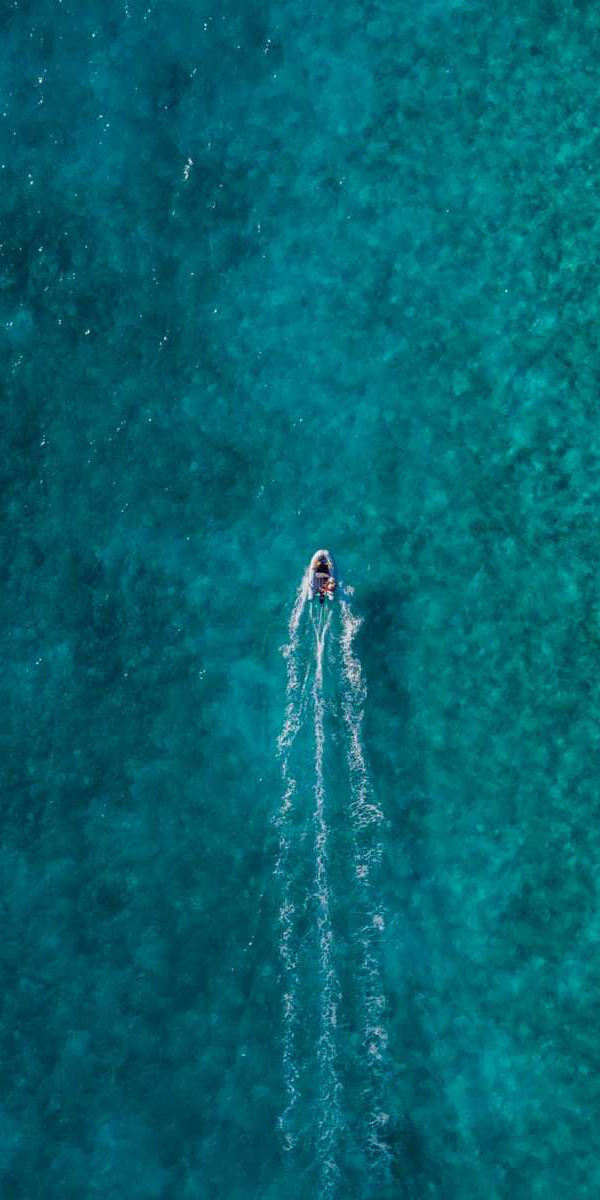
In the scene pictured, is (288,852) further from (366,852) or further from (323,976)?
(323,976)

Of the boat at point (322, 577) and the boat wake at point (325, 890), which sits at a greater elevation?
the boat at point (322, 577)

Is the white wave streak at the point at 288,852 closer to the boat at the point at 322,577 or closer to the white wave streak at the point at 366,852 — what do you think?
the boat at the point at 322,577

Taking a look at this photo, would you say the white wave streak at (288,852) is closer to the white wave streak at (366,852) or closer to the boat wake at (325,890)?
the boat wake at (325,890)

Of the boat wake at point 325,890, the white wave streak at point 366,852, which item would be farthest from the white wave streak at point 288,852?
the white wave streak at point 366,852

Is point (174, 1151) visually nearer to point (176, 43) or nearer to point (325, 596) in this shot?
point (325, 596)

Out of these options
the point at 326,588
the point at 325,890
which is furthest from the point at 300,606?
the point at 325,890

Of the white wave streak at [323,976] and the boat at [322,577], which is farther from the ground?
the boat at [322,577]

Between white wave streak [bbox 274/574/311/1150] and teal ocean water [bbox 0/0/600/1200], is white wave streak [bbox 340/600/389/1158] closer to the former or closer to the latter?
teal ocean water [bbox 0/0/600/1200]
